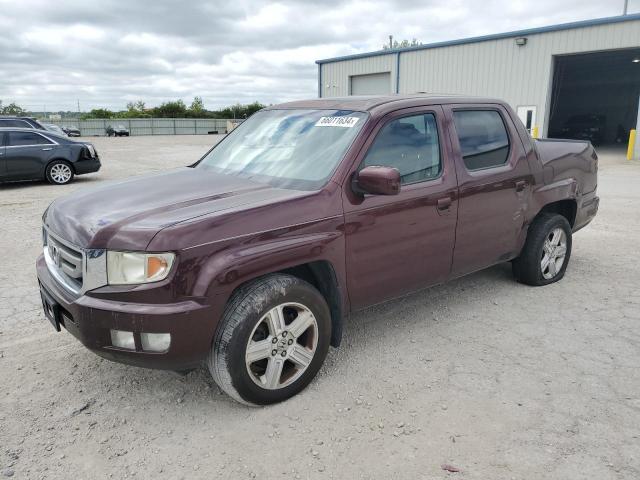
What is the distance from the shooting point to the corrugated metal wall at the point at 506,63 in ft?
62.2

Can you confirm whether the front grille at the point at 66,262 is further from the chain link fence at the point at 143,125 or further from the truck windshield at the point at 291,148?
the chain link fence at the point at 143,125

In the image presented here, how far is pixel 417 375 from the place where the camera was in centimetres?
341

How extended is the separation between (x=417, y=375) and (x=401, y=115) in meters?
1.77


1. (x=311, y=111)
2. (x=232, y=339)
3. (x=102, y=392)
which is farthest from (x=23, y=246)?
(x=232, y=339)

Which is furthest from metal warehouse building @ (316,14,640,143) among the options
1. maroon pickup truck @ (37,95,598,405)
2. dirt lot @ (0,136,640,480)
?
dirt lot @ (0,136,640,480)

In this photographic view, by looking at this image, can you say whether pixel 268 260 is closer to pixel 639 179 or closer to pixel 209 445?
pixel 209 445

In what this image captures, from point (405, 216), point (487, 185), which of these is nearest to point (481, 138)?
point (487, 185)

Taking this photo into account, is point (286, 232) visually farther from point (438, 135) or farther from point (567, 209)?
point (567, 209)

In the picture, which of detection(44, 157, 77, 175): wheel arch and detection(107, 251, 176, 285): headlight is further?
detection(44, 157, 77, 175): wheel arch

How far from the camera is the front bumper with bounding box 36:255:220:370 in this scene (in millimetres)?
2639

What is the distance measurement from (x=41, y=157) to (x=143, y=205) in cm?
1067

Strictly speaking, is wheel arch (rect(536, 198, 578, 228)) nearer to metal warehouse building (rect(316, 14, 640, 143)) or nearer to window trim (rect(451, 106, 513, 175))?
window trim (rect(451, 106, 513, 175))

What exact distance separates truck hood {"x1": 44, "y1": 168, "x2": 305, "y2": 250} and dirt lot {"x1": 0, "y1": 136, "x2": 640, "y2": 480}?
1.02 meters

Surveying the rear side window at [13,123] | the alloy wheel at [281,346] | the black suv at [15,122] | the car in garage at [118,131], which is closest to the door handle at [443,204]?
the alloy wheel at [281,346]
